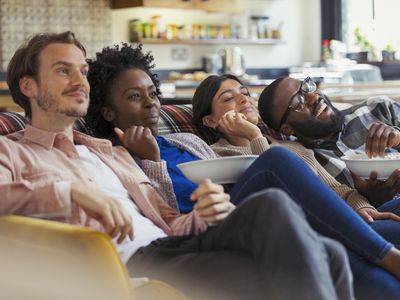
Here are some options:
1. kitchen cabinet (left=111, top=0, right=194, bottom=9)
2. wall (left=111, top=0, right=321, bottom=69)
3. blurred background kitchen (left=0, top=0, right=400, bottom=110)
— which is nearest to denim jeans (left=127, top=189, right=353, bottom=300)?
blurred background kitchen (left=0, top=0, right=400, bottom=110)

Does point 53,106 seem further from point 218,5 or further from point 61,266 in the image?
point 218,5

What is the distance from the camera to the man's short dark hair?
279 cm

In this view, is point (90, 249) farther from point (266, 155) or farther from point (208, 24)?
point (208, 24)

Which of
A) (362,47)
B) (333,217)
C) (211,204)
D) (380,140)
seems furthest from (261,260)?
(362,47)

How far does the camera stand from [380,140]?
101 inches

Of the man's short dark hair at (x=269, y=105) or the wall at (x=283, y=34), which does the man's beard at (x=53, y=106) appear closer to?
the man's short dark hair at (x=269, y=105)

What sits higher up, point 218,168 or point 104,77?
point 104,77

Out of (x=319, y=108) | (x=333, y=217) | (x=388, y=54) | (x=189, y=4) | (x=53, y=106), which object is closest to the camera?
(x=333, y=217)

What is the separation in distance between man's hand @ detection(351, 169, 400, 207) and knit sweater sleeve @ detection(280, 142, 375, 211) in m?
0.04

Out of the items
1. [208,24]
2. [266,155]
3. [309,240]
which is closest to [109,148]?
[266,155]

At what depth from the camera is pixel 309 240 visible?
1.53 m

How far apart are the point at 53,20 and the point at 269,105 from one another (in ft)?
15.2

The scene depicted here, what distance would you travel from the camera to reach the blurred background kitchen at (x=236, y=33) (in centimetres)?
699

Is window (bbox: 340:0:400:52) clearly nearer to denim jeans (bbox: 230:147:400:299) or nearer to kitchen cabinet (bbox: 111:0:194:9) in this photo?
kitchen cabinet (bbox: 111:0:194:9)
